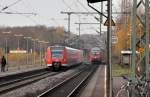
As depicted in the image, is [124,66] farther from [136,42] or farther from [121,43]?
[136,42]

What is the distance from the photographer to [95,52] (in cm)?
10075

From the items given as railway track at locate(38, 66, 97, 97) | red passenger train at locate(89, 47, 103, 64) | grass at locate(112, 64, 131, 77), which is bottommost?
railway track at locate(38, 66, 97, 97)

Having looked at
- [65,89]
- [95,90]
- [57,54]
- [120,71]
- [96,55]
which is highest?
[57,54]

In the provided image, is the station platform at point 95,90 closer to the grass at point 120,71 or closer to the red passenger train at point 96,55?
the grass at point 120,71

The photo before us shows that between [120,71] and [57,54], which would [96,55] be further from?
[120,71]

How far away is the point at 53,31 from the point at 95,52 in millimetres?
11929

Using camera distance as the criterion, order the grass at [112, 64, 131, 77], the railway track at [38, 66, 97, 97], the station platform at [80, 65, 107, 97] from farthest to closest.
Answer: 1. the grass at [112, 64, 131, 77]
2. the railway track at [38, 66, 97, 97]
3. the station platform at [80, 65, 107, 97]

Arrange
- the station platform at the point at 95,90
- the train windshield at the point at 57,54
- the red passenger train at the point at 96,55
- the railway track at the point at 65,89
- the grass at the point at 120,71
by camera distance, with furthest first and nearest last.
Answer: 1. the red passenger train at the point at 96,55
2. the train windshield at the point at 57,54
3. the grass at the point at 120,71
4. the railway track at the point at 65,89
5. the station platform at the point at 95,90

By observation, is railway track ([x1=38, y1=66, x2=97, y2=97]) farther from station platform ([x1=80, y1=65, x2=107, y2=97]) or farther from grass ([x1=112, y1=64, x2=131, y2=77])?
grass ([x1=112, y1=64, x2=131, y2=77])

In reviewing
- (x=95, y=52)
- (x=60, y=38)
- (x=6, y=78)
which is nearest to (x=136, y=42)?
(x=6, y=78)

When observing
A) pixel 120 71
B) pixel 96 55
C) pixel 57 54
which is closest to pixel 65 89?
pixel 120 71

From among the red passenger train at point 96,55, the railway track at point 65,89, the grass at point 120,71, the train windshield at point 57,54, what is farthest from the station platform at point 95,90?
the red passenger train at point 96,55

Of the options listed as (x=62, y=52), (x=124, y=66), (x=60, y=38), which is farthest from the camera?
(x=60, y=38)

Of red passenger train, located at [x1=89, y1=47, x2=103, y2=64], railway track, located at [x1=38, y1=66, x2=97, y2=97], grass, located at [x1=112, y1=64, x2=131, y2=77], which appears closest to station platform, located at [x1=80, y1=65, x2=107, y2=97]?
railway track, located at [x1=38, y1=66, x2=97, y2=97]
